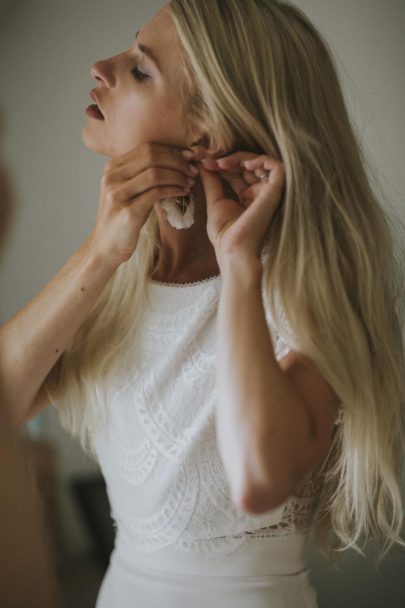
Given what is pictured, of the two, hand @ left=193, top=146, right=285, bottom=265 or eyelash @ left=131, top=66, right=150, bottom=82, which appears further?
eyelash @ left=131, top=66, right=150, bottom=82

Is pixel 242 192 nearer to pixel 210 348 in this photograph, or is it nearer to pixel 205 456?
pixel 210 348

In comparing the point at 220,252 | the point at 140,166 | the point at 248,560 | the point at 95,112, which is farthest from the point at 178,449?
the point at 95,112

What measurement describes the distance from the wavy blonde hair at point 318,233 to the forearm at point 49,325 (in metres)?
0.09

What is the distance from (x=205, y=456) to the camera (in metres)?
0.93

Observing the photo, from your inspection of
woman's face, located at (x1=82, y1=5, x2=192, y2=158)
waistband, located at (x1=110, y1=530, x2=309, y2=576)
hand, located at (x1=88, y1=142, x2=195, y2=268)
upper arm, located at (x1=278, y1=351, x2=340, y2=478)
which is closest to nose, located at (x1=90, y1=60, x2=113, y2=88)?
woman's face, located at (x1=82, y1=5, x2=192, y2=158)

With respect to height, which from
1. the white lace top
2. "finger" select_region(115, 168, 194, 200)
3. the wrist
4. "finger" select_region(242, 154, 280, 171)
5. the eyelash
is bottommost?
the white lace top

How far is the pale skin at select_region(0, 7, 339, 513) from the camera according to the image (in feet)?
2.39

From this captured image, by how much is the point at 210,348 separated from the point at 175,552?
0.29m

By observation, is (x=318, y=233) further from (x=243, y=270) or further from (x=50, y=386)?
(x=50, y=386)

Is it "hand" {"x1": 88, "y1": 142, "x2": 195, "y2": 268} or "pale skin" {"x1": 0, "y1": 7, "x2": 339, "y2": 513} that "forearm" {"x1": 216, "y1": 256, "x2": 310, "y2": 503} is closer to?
"pale skin" {"x1": 0, "y1": 7, "x2": 339, "y2": 513}

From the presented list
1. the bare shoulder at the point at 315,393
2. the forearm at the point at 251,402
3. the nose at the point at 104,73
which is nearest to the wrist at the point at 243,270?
the forearm at the point at 251,402

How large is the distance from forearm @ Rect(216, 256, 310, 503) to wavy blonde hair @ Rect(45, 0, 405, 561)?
79mm

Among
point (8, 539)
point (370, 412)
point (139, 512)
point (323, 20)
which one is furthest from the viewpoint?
point (323, 20)

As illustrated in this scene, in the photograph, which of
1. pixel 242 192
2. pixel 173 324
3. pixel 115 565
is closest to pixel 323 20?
pixel 242 192
